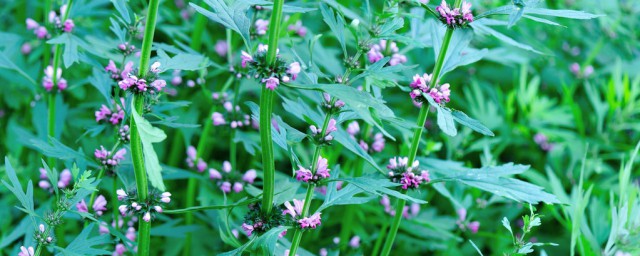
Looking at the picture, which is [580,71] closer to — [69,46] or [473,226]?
[473,226]

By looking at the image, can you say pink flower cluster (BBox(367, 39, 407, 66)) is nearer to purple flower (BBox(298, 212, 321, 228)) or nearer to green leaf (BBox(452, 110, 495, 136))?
green leaf (BBox(452, 110, 495, 136))

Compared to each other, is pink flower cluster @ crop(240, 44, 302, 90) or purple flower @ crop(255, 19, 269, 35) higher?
pink flower cluster @ crop(240, 44, 302, 90)

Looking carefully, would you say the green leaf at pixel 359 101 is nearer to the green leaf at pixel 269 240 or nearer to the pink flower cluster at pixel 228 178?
the green leaf at pixel 269 240

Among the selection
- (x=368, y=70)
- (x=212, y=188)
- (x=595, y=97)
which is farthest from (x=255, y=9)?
(x=595, y=97)

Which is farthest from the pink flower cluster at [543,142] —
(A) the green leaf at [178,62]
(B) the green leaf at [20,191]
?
(B) the green leaf at [20,191]

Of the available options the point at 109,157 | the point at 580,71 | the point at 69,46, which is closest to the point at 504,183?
the point at 109,157

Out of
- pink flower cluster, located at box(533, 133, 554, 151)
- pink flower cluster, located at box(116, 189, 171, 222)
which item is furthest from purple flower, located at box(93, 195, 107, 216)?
pink flower cluster, located at box(533, 133, 554, 151)
